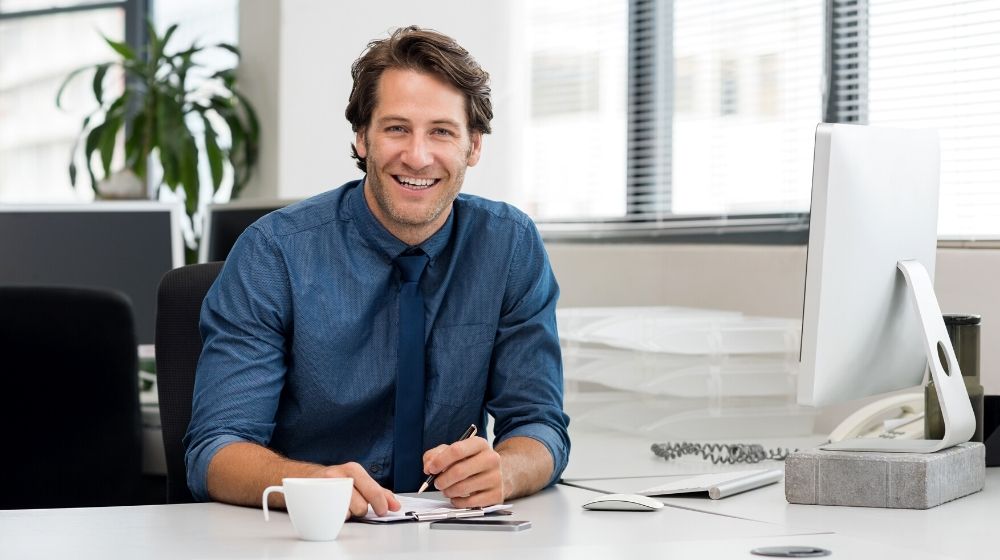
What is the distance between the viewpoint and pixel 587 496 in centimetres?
179

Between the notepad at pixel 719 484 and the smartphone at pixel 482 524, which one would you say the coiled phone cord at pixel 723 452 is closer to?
the notepad at pixel 719 484

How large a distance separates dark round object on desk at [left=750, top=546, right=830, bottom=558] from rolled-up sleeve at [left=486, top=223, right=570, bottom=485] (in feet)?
1.88

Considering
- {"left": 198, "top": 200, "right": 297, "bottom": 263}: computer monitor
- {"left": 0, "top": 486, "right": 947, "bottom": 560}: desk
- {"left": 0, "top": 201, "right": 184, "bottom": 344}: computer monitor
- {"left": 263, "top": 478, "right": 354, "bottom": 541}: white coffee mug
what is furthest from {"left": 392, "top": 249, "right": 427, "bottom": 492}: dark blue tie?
{"left": 0, "top": 201, "right": 184, "bottom": 344}: computer monitor

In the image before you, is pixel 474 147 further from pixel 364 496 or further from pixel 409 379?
pixel 364 496

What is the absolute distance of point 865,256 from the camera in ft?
5.65

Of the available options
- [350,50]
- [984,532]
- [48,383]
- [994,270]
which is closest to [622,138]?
[350,50]

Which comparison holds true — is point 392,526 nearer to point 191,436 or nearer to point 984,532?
point 191,436

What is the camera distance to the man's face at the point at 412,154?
6.33 ft

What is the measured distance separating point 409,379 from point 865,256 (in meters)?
0.70

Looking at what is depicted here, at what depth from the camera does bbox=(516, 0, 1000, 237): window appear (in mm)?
2621

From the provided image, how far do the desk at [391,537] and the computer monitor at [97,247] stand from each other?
1.85 meters

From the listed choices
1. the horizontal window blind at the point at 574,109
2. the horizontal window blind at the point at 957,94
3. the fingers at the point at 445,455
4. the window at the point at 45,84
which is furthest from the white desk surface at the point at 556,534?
the window at the point at 45,84

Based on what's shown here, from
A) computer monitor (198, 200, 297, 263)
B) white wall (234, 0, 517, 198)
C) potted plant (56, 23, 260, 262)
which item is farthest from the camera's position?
potted plant (56, 23, 260, 262)

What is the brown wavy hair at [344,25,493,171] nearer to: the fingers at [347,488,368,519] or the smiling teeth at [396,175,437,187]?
the smiling teeth at [396,175,437,187]
